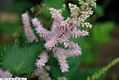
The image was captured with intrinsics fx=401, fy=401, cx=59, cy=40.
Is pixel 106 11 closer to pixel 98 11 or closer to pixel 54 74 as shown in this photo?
pixel 98 11

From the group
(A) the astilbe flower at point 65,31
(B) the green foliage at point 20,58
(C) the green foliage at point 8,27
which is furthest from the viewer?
(C) the green foliage at point 8,27

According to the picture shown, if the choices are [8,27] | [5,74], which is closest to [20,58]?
[5,74]

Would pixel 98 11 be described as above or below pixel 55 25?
above

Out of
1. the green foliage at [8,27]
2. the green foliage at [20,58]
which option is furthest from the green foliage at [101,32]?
the green foliage at [20,58]

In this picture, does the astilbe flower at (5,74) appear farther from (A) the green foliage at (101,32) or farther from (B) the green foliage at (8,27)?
(B) the green foliage at (8,27)

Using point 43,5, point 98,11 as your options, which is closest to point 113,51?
point 98,11

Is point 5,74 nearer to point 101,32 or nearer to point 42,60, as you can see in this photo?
point 42,60
